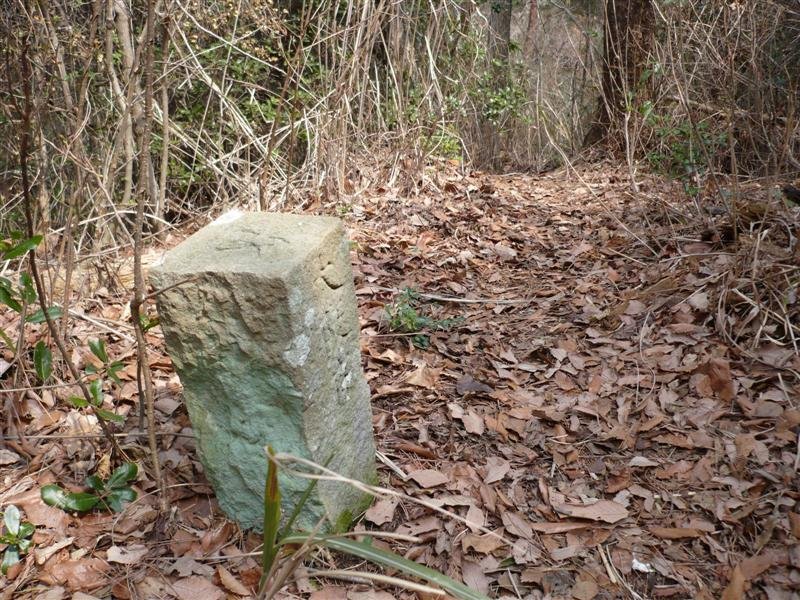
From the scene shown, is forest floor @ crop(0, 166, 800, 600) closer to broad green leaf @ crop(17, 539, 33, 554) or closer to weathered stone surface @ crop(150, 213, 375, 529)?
broad green leaf @ crop(17, 539, 33, 554)

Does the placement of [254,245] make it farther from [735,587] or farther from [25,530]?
[735,587]

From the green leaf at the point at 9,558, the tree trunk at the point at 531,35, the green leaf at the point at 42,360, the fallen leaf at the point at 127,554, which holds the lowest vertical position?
the fallen leaf at the point at 127,554

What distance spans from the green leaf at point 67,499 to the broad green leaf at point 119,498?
1.5 inches

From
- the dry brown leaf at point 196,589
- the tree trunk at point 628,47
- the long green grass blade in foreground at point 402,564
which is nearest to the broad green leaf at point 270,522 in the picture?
the long green grass blade in foreground at point 402,564

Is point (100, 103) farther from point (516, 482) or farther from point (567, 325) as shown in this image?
point (516, 482)

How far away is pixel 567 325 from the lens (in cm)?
296

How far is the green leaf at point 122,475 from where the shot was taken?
204 centimetres

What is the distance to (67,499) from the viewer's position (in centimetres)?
198

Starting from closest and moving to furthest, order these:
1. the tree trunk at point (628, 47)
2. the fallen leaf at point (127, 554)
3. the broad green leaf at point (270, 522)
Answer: the broad green leaf at point (270, 522), the fallen leaf at point (127, 554), the tree trunk at point (628, 47)

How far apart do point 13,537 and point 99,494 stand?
0.85ft

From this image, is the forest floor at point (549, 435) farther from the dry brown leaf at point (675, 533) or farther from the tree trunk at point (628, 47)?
the tree trunk at point (628, 47)

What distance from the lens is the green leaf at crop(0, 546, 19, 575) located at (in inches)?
72.0

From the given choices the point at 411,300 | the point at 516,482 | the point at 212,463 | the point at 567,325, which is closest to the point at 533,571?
the point at 516,482

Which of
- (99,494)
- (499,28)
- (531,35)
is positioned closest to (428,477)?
(99,494)
